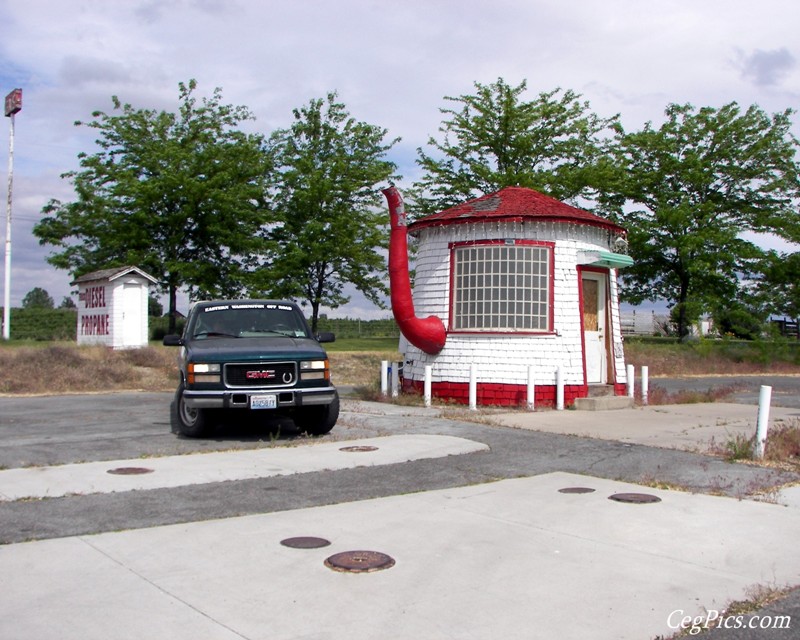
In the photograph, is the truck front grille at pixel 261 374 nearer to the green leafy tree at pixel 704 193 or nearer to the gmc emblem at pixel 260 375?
the gmc emblem at pixel 260 375

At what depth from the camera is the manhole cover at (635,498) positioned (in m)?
7.70

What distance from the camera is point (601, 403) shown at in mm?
16422

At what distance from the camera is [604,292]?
58.0 feet

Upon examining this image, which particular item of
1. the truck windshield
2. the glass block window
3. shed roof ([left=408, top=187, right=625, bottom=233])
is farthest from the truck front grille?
shed roof ([left=408, top=187, right=625, bottom=233])

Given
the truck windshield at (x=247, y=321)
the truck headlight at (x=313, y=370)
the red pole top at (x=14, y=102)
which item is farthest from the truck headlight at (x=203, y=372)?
the red pole top at (x=14, y=102)

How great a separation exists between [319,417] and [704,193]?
3222 centimetres

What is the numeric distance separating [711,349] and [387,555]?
31.6 meters

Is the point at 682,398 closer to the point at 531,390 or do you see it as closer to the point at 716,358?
the point at 531,390

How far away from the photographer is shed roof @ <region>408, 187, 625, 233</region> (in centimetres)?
1658

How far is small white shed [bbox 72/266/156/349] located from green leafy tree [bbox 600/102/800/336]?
20.4 m

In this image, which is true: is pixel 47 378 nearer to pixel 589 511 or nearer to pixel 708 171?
pixel 589 511

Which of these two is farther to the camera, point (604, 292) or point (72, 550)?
point (604, 292)

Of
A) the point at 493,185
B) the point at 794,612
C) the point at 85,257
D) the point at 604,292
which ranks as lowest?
the point at 794,612

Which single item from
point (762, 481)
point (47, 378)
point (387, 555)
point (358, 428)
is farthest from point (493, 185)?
point (387, 555)
